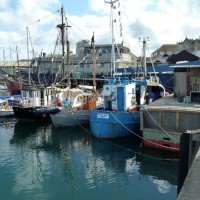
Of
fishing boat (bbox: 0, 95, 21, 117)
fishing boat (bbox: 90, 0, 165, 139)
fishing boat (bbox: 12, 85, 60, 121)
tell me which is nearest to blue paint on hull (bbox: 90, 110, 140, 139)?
fishing boat (bbox: 90, 0, 165, 139)

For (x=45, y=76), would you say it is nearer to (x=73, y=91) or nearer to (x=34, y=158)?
(x=73, y=91)

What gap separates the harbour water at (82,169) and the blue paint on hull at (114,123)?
56 cm

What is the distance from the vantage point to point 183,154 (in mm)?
9000

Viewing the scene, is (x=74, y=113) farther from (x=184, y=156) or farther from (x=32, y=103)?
(x=184, y=156)

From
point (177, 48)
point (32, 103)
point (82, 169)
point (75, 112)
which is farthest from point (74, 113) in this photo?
point (177, 48)

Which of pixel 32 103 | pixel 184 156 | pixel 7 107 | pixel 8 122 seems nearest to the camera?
pixel 184 156

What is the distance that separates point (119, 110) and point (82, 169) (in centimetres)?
753

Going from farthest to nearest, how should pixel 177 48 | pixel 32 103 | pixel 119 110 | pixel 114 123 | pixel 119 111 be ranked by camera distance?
pixel 177 48
pixel 32 103
pixel 119 110
pixel 119 111
pixel 114 123

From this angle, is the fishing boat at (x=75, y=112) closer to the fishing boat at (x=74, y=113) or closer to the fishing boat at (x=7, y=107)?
the fishing boat at (x=74, y=113)

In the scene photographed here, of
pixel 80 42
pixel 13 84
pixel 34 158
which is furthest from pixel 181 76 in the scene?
pixel 80 42

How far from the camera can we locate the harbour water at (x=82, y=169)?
13.1 metres

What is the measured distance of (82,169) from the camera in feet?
52.9

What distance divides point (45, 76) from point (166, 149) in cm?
3959

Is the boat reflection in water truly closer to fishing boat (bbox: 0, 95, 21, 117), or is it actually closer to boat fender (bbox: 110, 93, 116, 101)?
fishing boat (bbox: 0, 95, 21, 117)
